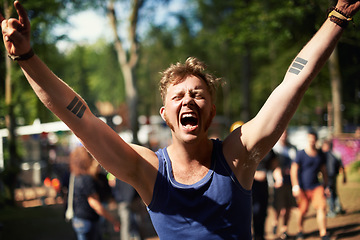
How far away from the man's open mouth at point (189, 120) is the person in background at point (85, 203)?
3362 millimetres

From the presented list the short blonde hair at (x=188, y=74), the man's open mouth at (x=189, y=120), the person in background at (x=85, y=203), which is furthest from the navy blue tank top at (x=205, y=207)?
the person in background at (x=85, y=203)

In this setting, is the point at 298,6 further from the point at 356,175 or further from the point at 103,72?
the point at 103,72

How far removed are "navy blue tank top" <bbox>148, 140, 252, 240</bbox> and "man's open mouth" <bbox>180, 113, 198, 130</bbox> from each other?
0.23m

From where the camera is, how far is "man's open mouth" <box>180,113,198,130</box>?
74.0 inches

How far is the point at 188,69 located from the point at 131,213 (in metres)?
5.03

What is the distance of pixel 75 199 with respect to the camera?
17.1ft

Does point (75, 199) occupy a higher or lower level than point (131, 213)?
higher

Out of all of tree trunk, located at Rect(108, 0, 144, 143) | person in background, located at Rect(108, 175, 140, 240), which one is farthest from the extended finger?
tree trunk, located at Rect(108, 0, 144, 143)

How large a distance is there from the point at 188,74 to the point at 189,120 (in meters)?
0.26

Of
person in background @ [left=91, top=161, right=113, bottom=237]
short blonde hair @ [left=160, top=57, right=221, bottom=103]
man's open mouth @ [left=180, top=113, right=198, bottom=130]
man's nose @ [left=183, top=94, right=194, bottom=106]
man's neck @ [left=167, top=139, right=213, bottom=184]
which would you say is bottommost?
person in background @ [left=91, top=161, right=113, bottom=237]

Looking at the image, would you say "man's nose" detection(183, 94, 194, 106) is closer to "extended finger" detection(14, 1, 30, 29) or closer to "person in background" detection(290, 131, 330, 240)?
"extended finger" detection(14, 1, 30, 29)

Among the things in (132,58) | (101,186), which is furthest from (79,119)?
(132,58)

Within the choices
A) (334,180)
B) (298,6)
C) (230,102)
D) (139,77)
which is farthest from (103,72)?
(298,6)

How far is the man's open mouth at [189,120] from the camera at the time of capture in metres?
1.88
